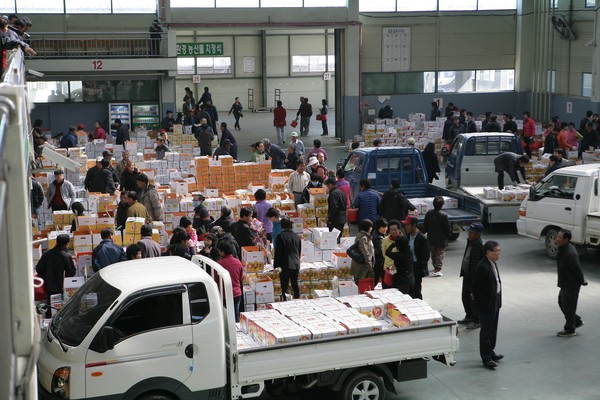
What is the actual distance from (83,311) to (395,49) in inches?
1076

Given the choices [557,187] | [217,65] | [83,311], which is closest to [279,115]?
[217,65]

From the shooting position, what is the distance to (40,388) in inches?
338

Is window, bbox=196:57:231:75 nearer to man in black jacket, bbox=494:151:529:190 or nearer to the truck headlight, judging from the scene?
man in black jacket, bbox=494:151:529:190

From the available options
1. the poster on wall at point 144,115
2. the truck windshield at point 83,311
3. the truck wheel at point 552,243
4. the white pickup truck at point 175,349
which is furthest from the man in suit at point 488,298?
the poster on wall at point 144,115

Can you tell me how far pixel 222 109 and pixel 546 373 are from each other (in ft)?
130

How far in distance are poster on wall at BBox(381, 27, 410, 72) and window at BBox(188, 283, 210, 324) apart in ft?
88.4

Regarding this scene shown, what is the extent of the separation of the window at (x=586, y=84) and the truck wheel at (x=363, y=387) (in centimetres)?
2394

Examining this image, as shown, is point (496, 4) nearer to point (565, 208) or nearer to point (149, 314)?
point (565, 208)

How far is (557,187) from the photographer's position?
1653 cm

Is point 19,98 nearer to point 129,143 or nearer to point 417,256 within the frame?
point 417,256

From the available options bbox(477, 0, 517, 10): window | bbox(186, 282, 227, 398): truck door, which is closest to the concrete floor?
bbox(186, 282, 227, 398): truck door

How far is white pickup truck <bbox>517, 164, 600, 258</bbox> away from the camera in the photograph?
51.9 ft

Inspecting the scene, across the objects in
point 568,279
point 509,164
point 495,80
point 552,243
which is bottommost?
point 552,243

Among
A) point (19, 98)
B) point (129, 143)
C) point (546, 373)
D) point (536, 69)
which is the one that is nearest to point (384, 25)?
point (536, 69)
